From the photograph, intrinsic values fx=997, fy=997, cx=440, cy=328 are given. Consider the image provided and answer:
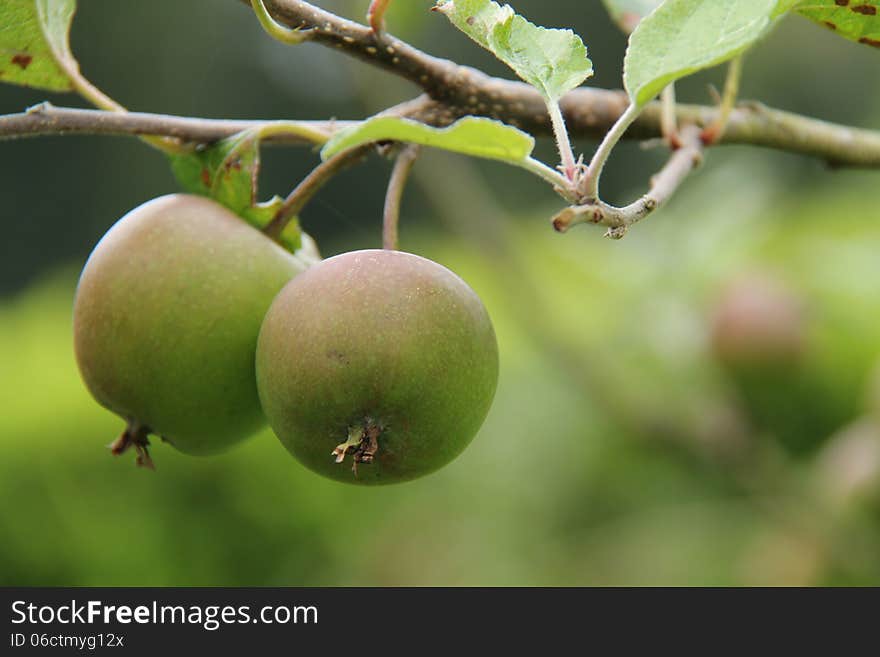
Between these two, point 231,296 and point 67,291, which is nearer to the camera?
point 231,296

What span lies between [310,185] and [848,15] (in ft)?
1.84

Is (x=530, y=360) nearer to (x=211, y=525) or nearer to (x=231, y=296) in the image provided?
Answer: (x=211, y=525)

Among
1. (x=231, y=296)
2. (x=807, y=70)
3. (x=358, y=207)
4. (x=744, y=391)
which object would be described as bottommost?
(x=231, y=296)

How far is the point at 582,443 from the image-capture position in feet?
12.3

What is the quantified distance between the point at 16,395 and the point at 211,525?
932 mm

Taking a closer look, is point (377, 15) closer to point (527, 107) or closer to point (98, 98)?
point (527, 107)

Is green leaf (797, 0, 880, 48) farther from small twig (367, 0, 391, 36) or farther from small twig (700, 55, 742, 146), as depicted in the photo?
small twig (367, 0, 391, 36)

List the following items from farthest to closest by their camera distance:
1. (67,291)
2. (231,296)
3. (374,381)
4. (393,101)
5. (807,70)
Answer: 1. (807,70)
2. (67,291)
3. (393,101)
4. (231,296)
5. (374,381)

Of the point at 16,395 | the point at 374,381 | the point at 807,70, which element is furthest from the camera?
the point at 807,70

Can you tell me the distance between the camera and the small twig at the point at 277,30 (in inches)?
34.2

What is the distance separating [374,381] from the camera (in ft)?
2.96

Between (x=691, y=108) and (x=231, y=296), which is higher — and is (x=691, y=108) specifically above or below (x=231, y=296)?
above

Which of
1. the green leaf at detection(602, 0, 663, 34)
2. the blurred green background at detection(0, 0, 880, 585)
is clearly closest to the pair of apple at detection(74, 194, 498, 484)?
the green leaf at detection(602, 0, 663, 34)
